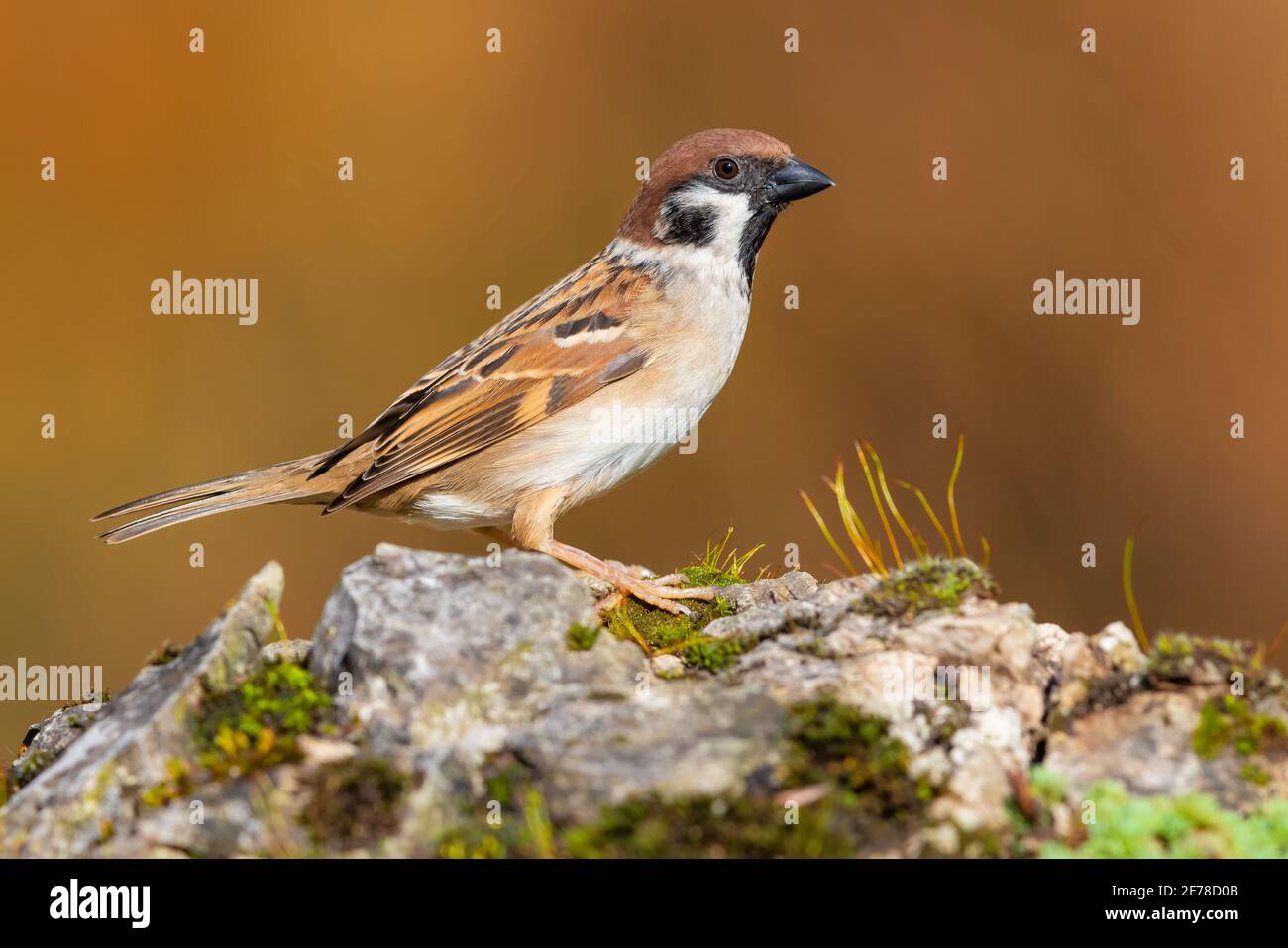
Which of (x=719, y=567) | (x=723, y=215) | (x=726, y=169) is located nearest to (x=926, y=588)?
(x=719, y=567)

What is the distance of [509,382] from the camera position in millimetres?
6625

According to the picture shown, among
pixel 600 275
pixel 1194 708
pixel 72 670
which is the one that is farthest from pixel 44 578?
pixel 1194 708

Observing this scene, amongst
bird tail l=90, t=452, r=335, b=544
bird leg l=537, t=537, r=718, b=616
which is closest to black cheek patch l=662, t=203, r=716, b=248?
bird leg l=537, t=537, r=718, b=616

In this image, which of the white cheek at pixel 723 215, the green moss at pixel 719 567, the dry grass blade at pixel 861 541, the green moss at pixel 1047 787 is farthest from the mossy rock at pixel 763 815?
the white cheek at pixel 723 215

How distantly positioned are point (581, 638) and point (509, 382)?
249cm

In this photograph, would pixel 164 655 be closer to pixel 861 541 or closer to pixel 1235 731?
pixel 861 541

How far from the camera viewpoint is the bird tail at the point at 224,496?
6.35 m

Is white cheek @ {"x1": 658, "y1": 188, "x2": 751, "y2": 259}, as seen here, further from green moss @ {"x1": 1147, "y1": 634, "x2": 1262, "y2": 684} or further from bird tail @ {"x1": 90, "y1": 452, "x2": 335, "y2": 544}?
green moss @ {"x1": 1147, "y1": 634, "x2": 1262, "y2": 684}

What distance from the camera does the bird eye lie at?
683 centimetres

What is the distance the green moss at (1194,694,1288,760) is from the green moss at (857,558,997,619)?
3.07ft
